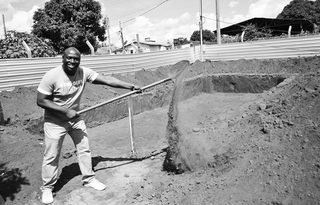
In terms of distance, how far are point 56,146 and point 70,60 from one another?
116cm

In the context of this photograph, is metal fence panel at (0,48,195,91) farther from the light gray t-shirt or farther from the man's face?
the man's face

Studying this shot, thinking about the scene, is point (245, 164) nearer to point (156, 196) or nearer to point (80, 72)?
point (156, 196)

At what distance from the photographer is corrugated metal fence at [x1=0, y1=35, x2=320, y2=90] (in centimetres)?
780

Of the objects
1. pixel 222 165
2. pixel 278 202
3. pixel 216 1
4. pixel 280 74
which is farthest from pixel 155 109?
pixel 216 1

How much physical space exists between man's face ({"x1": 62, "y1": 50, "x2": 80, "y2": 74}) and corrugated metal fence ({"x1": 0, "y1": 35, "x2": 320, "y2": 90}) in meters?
5.52

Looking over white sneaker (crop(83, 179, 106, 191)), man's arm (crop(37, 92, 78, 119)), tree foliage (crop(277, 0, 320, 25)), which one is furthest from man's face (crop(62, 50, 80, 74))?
tree foliage (crop(277, 0, 320, 25))

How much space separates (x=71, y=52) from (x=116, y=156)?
2.47m

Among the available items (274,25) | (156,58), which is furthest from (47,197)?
(274,25)

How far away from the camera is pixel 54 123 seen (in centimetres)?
335

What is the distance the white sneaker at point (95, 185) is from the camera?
361cm

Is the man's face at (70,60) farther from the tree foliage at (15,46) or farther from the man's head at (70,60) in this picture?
the tree foliage at (15,46)

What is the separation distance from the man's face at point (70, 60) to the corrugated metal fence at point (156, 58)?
5.52 m

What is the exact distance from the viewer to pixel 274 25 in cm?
2734

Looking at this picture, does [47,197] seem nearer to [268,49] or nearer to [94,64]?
[94,64]
